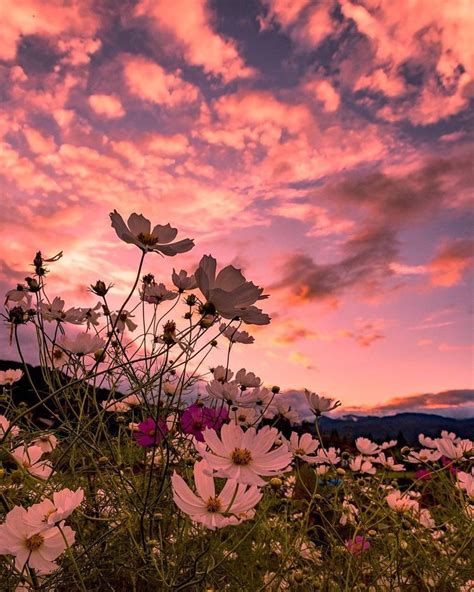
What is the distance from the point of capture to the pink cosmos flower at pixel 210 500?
2.32ft

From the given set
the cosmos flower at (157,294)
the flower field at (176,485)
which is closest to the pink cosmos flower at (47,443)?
the flower field at (176,485)

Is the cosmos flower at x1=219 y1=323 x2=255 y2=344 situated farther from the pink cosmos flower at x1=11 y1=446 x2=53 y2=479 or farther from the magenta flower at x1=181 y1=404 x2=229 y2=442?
the pink cosmos flower at x1=11 y1=446 x2=53 y2=479

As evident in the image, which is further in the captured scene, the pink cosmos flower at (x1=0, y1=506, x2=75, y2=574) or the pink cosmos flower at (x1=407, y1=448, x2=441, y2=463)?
the pink cosmos flower at (x1=407, y1=448, x2=441, y2=463)

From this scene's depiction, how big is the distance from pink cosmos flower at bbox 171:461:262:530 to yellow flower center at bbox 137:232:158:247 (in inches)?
16.3

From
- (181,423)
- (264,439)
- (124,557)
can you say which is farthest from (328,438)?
(264,439)

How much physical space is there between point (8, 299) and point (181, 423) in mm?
591

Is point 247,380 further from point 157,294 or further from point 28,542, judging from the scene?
point 28,542

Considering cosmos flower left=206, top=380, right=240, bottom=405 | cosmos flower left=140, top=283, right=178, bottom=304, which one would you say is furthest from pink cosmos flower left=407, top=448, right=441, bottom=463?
cosmos flower left=140, top=283, right=178, bottom=304

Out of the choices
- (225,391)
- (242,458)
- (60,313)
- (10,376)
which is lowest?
(242,458)

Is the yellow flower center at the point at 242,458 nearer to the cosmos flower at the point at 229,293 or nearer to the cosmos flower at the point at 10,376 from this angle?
the cosmos flower at the point at 229,293

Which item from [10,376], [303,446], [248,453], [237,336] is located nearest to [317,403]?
[303,446]

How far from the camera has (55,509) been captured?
85 centimetres

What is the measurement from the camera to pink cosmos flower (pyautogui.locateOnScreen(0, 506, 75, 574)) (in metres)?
0.79

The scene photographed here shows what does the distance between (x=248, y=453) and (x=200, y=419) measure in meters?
0.81
